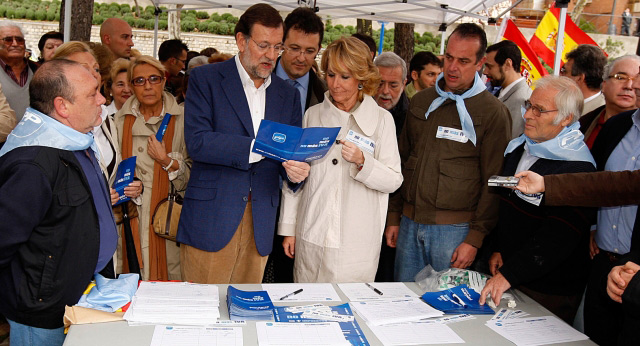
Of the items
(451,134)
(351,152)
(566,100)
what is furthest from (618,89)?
(351,152)

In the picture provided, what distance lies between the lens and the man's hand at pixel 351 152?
8.12ft

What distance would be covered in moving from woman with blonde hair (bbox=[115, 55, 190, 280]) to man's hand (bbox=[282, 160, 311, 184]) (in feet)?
3.60

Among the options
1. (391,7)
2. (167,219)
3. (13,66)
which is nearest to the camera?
(167,219)

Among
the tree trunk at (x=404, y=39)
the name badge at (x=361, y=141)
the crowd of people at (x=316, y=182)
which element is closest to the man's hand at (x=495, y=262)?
the crowd of people at (x=316, y=182)

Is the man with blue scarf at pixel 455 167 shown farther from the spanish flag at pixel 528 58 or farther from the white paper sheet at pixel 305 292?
the spanish flag at pixel 528 58

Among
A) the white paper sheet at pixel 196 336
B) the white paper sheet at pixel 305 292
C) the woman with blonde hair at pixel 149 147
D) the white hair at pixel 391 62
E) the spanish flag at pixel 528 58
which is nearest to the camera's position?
the white paper sheet at pixel 196 336

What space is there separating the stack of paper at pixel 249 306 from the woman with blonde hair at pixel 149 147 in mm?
1410

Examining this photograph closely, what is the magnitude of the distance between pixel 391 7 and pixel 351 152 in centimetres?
604

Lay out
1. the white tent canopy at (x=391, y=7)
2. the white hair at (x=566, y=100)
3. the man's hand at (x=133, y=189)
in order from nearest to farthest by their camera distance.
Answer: the white hair at (x=566, y=100)
the man's hand at (x=133, y=189)
the white tent canopy at (x=391, y=7)

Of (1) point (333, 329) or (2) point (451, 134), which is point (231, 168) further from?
(2) point (451, 134)

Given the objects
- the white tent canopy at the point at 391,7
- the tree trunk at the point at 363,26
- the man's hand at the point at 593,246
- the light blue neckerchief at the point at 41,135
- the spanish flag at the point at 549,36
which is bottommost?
the man's hand at the point at 593,246

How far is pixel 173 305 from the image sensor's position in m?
1.90

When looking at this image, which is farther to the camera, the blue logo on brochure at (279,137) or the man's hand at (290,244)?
the man's hand at (290,244)

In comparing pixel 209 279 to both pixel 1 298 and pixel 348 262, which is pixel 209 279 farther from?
pixel 1 298
